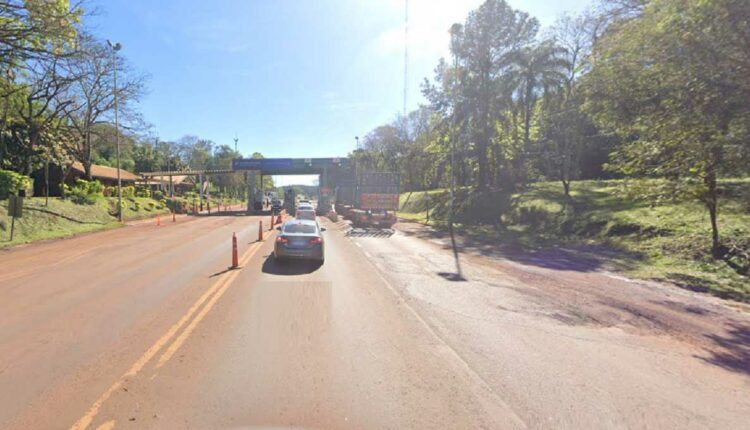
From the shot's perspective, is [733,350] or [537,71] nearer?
[733,350]

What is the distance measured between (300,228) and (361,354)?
8.03 meters

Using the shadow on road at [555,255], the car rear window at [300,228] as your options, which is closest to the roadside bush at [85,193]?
the car rear window at [300,228]

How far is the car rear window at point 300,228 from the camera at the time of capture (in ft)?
42.9

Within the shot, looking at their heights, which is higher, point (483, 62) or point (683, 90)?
point (483, 62)

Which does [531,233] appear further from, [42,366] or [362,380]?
[42,366]

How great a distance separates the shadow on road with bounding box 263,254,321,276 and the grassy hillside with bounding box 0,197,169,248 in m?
12.9

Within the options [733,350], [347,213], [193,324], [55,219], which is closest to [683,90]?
[733,350]

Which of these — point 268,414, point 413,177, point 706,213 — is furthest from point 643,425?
point 413,177

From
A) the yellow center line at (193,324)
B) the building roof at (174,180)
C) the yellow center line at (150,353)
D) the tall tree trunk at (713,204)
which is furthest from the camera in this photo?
the building roof at (174,180)

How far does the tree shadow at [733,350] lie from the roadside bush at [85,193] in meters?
37.4

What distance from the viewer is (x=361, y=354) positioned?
561 cm

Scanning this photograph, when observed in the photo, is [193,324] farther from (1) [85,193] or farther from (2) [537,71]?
(1) [85,193]

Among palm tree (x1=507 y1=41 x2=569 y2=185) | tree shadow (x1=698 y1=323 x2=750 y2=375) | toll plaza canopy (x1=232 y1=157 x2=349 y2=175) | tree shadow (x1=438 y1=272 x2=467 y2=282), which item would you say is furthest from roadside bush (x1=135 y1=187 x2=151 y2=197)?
tree shadow (x1=698 y1=323 x2=750 y2=375)

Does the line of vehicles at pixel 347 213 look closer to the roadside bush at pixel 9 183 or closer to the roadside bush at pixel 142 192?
the roadside bush at pixel 142 192
